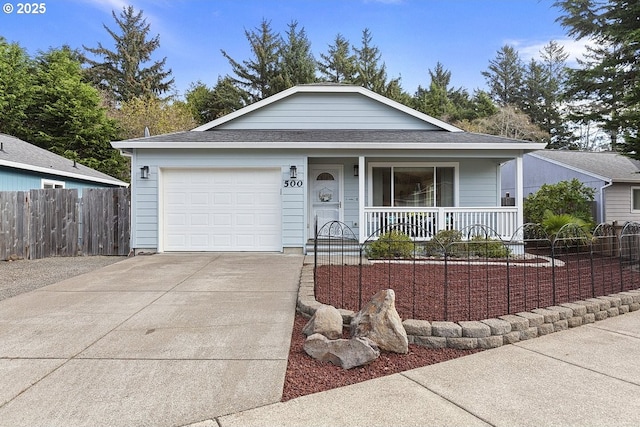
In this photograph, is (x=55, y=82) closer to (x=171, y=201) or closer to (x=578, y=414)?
(x=171, y=201)

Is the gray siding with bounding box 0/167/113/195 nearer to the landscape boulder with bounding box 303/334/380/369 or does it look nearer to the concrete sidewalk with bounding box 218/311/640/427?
the landscape boulder with bounding box 303/334/380/369

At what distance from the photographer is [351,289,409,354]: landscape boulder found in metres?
3.39

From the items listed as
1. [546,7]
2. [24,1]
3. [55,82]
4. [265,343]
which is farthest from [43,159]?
[546,7]

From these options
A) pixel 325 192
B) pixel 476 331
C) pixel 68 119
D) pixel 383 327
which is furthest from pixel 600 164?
pixel 68 119

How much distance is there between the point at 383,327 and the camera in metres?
3.42

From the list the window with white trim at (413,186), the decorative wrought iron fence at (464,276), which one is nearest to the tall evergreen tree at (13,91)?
the decorative wrought iron fence at (464,276)

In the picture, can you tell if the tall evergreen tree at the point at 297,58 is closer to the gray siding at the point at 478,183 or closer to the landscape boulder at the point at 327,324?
the gray siding at the point at 478,183

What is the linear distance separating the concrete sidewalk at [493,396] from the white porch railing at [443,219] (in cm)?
563

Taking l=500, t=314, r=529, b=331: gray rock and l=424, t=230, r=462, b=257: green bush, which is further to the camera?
l=424, t=230, r=462, b=257: green bush

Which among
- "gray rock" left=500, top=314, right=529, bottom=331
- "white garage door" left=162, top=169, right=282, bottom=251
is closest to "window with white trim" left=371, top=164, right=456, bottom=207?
"white garage door" left=162, top=169, right=282, bottom=251

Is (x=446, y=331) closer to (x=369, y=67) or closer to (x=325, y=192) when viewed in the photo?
(x=325, y=192)

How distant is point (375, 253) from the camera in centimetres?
832

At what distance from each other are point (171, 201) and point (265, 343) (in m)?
6.54

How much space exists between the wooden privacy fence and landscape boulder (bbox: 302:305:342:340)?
746cm
